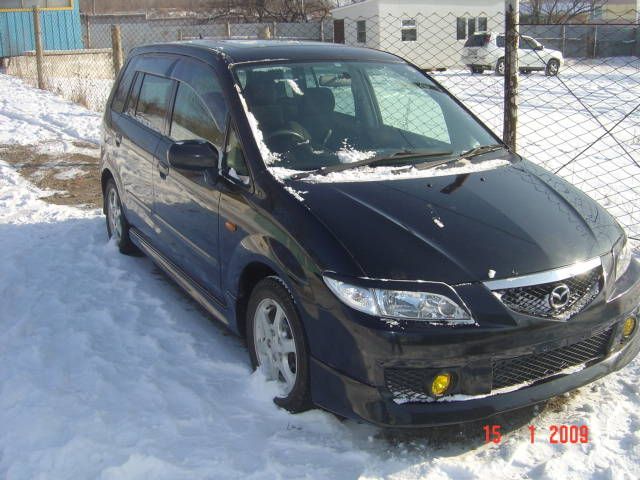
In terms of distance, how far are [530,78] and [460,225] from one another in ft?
72.5

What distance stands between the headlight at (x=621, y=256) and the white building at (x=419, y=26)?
1022 inches

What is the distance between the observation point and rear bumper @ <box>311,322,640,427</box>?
2912mm

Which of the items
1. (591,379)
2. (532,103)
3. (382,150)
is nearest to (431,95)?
(382,150)

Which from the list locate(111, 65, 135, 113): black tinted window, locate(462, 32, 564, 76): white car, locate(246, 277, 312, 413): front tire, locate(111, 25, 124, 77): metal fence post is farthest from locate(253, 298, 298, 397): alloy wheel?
locate(462, 32, 564, 76): white car

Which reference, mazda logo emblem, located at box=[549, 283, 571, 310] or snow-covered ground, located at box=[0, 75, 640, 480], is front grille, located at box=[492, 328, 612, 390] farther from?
snow-covered ground, located at box=[0, 75, 640, 480]

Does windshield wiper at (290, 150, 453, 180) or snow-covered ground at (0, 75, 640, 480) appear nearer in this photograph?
snow-covered ground at (0, 75, 640, 480)

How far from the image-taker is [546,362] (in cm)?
307

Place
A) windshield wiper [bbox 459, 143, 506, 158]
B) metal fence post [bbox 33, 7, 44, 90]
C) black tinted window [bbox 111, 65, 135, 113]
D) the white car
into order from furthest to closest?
the white car → metal fence post [bbox 33, 7, 44, 90] → black tinted window [bbox 111, 65, 135, 113] → windshield wiper [bbox 459, 143, 506, 158]

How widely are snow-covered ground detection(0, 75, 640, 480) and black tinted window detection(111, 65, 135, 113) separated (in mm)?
1649

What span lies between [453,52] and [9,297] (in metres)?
30.0

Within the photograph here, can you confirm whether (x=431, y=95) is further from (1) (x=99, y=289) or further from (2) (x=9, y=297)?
(2) (x=9, y=297)

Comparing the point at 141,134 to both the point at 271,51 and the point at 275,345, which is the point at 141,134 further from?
the point at 275,345

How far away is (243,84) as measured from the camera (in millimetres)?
4059

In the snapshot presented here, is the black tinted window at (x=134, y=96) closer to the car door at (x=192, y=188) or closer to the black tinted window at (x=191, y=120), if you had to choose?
the car door at (x=192, y=188)
